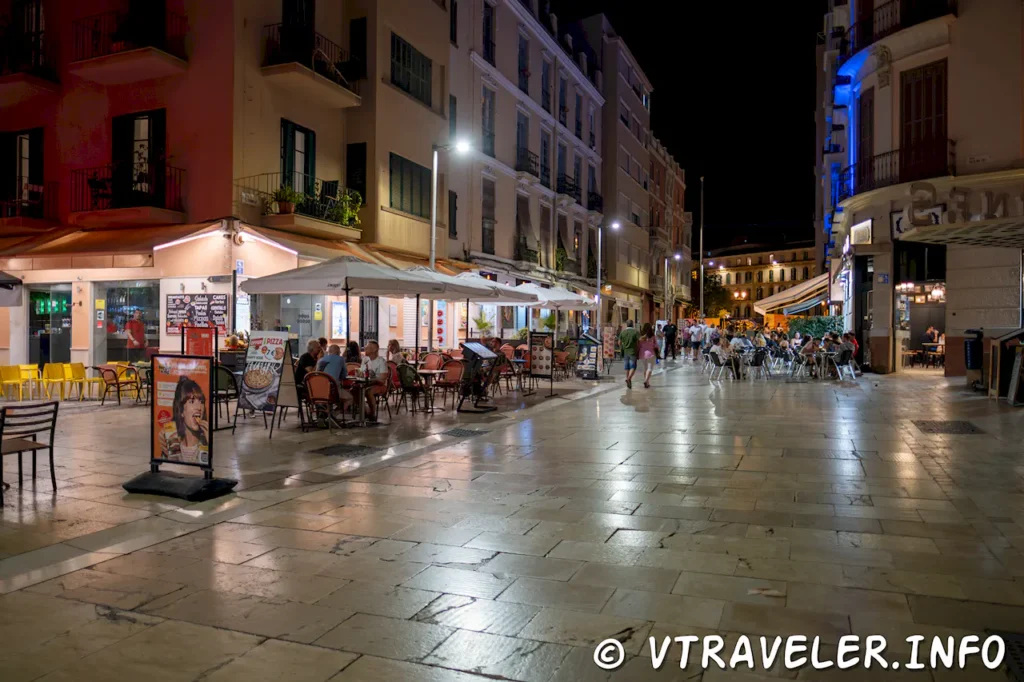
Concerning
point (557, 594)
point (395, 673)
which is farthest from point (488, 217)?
point (395, 673)

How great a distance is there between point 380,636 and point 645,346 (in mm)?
16343

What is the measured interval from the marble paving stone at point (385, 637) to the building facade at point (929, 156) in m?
17.5

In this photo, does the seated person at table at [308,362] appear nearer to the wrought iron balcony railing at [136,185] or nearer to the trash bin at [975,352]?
the wrought iron balcony railing at [136,185]

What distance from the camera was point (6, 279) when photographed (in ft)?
45.5

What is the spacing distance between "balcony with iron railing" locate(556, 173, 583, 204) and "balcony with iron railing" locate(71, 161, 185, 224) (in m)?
23.1

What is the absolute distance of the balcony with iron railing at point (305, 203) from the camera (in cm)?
1759

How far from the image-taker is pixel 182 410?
736 centimetres

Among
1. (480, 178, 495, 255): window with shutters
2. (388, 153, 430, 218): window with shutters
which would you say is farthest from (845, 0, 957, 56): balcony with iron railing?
(388, 153, 430, 218): window with shutters

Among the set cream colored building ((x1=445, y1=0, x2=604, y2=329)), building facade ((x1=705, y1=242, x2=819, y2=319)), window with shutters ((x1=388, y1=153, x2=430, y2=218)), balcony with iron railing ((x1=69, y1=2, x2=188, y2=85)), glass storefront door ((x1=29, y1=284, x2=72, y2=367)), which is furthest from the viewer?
building facade ((x1=705, y1=242, x2=819, y2=319))

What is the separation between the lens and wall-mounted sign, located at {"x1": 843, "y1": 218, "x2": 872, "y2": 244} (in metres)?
23.0

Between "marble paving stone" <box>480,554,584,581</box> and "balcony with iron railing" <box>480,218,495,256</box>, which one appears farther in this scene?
"balcony with iron railing" <box>480,218,495,256</box>

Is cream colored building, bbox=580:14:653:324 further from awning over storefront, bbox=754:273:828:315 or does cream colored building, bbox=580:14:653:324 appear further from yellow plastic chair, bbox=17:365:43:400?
yellow plastic chair, bbox=17:365:43:400

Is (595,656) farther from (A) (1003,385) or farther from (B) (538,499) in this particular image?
(A) (1003,385)

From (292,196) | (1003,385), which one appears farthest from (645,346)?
(292,196)
